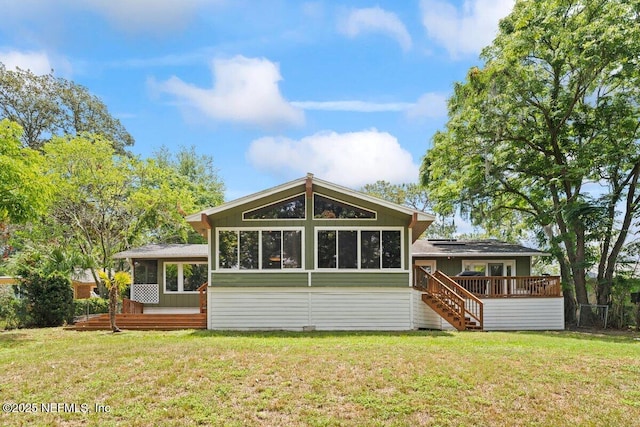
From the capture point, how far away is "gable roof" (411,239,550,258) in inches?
724

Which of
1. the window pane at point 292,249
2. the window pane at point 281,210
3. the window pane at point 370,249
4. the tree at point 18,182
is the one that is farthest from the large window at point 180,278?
the window pane at point 370,249

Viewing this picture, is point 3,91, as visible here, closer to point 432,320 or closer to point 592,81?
point 432,320

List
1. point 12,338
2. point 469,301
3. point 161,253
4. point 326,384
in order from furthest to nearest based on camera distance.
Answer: point 161,253 < point 469,301 < point 12,338 < point 326,384

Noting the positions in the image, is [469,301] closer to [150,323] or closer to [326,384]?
[326,384]

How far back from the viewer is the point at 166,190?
20.5 meters

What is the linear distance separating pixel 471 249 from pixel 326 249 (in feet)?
25.2

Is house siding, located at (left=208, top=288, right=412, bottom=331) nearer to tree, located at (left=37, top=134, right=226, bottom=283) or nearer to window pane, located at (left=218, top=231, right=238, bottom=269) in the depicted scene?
window pane, located at (left=218, top=231, right=238, bottom=269)

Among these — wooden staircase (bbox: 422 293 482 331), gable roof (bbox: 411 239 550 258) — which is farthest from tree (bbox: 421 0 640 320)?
wooden staircase (bbox: 422 293 482 331)

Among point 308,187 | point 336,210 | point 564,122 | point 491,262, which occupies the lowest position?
point 491,262

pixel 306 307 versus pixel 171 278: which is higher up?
Answer: pixel 171 278

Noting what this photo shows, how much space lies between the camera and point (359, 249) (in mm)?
14070

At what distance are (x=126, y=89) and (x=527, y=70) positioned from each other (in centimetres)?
1433

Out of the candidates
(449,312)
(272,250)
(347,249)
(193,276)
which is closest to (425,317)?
(449,312)

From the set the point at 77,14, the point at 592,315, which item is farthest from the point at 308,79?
the point at 592,315
